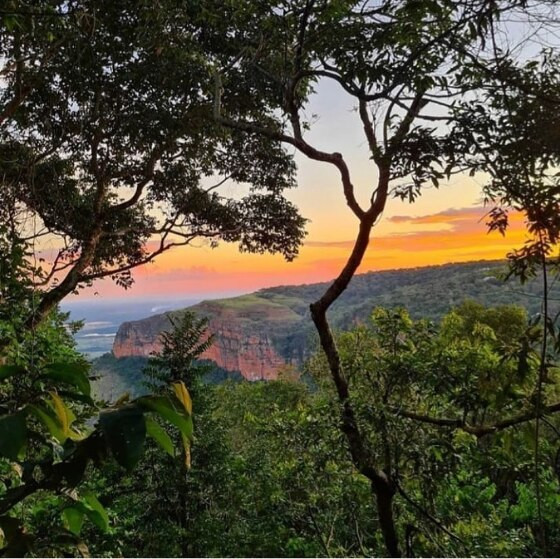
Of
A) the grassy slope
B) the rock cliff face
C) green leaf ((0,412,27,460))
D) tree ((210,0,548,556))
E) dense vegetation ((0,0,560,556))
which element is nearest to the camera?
green leaf ((0,412,27,460))

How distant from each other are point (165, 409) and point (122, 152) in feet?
11.0

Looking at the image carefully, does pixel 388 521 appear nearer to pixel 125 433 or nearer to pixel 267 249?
pixel 125 433

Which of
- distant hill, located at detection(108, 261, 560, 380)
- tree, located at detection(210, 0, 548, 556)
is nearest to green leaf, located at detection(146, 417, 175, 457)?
tree, located at detection(210, 0, 548, 556)

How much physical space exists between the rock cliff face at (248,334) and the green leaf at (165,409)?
566cm

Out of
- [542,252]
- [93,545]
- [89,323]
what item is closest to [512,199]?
[542,252]

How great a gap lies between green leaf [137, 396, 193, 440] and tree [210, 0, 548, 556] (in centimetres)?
89

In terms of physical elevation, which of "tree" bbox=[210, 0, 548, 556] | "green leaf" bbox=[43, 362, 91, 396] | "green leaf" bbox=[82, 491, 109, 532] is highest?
"tree" bbox=[210, 0, 548, 556]

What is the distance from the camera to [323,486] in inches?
87.8

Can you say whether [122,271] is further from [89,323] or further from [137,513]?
[137,513]

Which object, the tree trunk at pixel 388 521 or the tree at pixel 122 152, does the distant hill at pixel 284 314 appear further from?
the tree trunk at pixel 388 521

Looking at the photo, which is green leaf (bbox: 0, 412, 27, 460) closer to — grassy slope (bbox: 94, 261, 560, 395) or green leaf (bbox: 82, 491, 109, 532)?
green leaf (bbox: 82, 491, 109, 532)

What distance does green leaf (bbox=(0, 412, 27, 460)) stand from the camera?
0.29 meters

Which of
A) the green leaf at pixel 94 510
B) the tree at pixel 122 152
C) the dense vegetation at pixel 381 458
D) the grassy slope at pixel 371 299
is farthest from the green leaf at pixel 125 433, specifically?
the grassy slope at pixel 371 299

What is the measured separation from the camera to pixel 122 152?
3.40 metres
